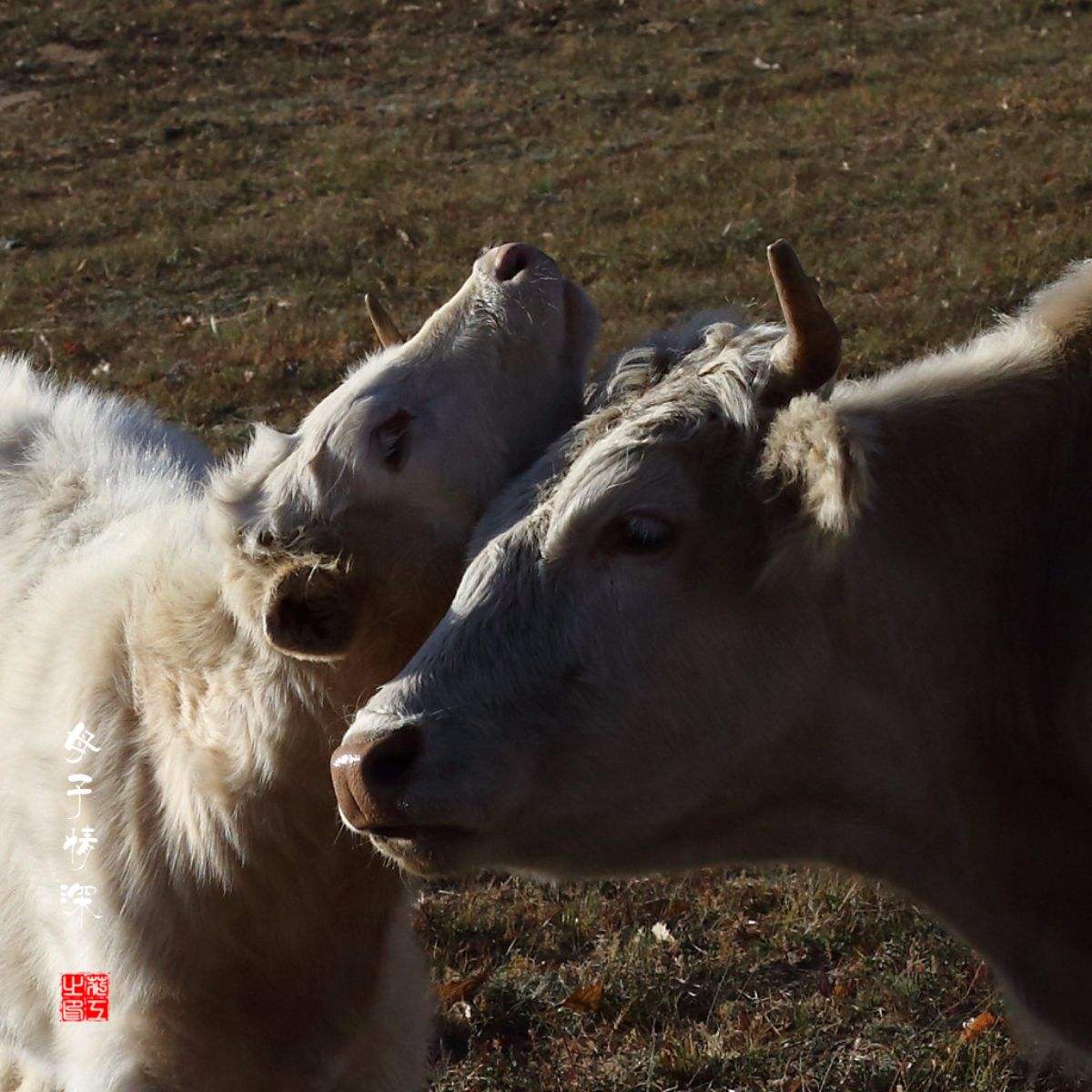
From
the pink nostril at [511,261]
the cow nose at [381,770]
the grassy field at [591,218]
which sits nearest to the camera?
the cow nose at [381,770]

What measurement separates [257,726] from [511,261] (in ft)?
4.15

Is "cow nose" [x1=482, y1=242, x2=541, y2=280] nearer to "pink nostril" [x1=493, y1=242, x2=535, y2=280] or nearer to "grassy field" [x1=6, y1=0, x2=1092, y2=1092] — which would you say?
"pink nostril" [x1=493, y1=242, x2=535, y2=280]

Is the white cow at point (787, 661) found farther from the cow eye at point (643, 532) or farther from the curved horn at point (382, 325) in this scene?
the curved horn at point (382, 325)

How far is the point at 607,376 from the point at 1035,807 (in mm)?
1242

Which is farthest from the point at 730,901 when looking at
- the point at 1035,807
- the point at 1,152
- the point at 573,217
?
the point at 1,152

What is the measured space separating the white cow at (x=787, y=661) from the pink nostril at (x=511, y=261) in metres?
0.76

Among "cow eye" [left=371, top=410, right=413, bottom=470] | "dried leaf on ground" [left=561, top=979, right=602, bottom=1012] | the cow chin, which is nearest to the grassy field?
"dried leaf on ground" [left=561, top=979, right=602, bottom=1012]

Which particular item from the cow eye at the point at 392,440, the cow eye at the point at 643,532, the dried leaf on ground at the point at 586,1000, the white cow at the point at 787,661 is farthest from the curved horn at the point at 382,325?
the dried leaf on ground at the point at 586,1000

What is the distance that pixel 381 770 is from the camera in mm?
2953

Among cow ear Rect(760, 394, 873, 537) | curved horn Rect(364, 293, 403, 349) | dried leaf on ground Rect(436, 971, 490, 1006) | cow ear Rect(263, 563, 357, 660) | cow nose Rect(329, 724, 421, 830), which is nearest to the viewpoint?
cow ear Rect(760, 394, 873, 537)

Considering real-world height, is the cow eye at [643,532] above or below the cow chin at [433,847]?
above

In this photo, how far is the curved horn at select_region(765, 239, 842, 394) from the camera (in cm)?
281

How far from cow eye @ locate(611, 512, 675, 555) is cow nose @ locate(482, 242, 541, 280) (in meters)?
1.00

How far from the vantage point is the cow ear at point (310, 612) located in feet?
11.5
